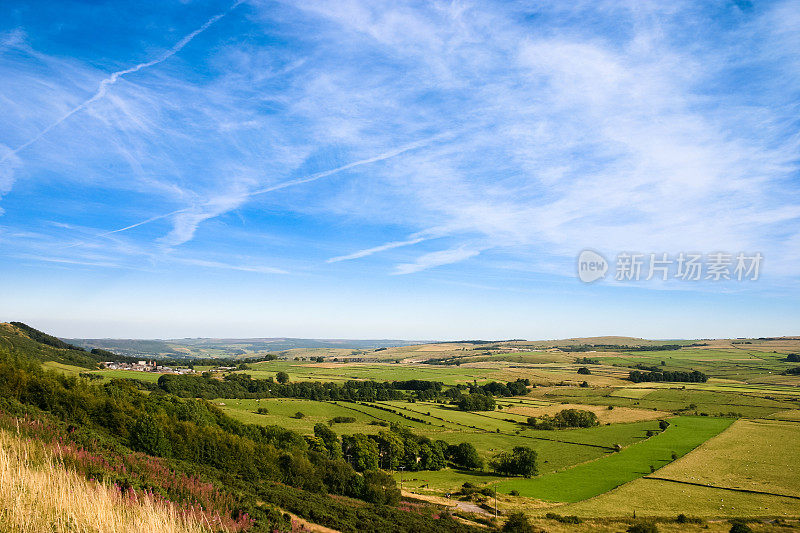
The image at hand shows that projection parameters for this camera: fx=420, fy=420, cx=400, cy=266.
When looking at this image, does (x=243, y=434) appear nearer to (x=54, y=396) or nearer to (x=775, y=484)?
(x=54, y=396)

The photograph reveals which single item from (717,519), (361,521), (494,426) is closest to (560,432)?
(494,426)

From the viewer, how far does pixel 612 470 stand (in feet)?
211

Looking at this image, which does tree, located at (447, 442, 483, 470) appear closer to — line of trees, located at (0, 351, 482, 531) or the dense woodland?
the dense woodland

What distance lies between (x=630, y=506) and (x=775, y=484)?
72.5 feet

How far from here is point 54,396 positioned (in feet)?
111

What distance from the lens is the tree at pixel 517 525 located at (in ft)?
130

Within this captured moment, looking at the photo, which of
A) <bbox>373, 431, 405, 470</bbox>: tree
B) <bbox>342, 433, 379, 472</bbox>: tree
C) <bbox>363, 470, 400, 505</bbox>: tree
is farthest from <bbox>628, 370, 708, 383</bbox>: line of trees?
<bbox>363, 470, 400, 505</bbox>: tree

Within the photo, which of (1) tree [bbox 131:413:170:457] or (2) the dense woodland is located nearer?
(2) the dense woodland

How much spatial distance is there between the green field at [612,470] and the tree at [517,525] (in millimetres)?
13130

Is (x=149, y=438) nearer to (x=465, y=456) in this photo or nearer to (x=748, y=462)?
(x=465, y=456)

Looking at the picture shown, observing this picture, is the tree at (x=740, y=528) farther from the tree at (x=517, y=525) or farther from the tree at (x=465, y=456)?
the tree at (x=465, y=456)

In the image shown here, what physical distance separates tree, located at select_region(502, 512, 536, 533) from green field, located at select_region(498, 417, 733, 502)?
43.1ft

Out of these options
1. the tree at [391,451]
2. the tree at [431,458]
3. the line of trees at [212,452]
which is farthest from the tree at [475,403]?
the line of trees at [212,452]

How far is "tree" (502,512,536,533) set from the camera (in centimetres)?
3972
